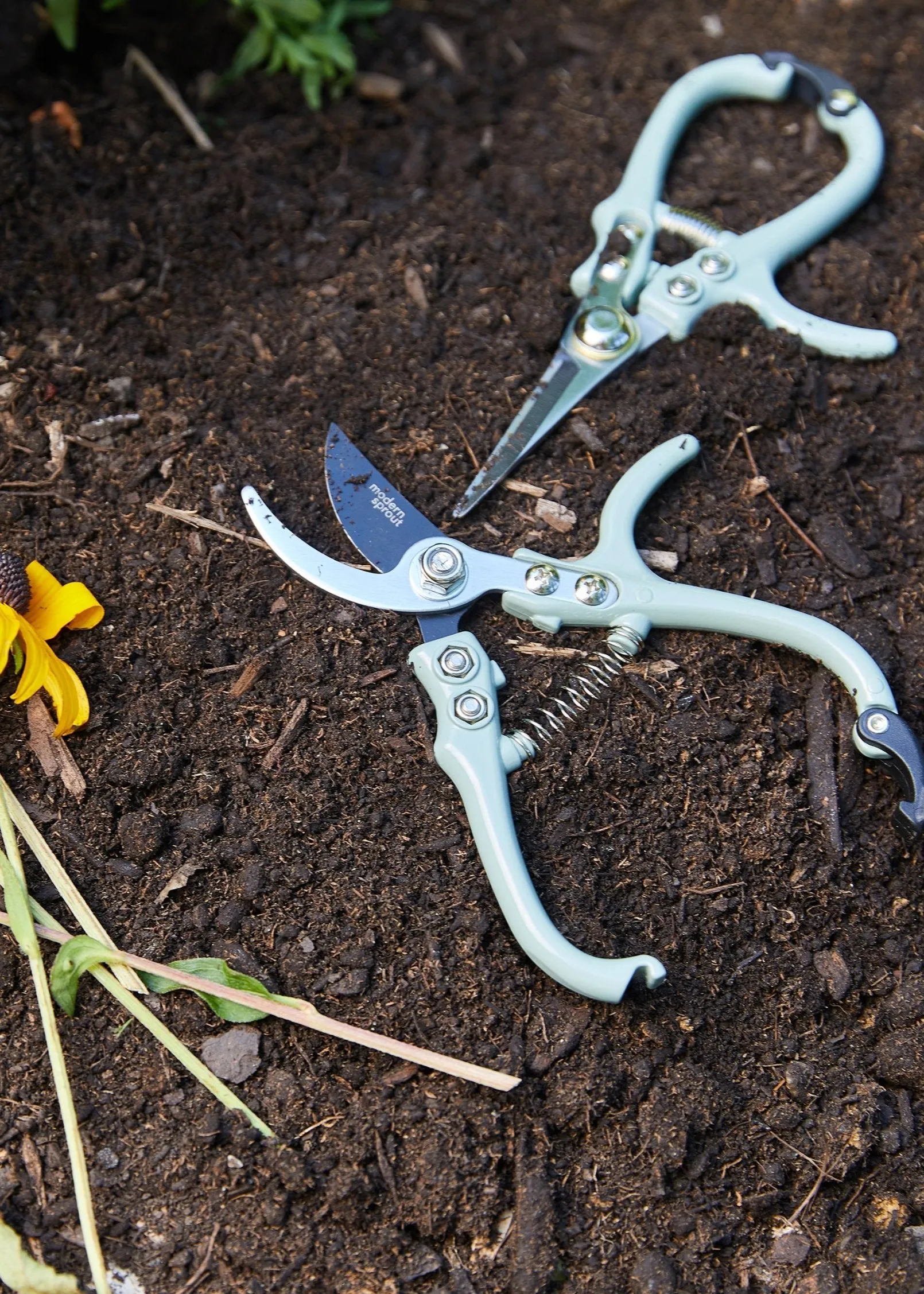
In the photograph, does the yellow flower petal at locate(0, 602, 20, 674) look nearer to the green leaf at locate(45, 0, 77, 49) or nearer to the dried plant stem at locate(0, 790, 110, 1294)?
the dried plant stem at locate(0, 790, 110, 1294)

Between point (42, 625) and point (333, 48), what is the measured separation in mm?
Result: 1759

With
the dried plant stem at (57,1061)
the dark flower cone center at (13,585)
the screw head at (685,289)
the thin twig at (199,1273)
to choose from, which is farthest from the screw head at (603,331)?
the thin twig at (199,1273)

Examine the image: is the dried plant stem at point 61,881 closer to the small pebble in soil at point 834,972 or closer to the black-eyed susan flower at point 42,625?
the black-eyed susan flower at point 42,625

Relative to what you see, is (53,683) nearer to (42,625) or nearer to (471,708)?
(42,625)

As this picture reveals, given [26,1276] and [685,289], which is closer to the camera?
[26,1276]

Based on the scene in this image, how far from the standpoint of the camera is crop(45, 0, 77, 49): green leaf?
9.73 ft

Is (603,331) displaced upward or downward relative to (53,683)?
upward

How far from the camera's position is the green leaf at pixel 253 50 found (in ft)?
10.3

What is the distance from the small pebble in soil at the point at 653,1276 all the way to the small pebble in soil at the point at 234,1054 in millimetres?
713

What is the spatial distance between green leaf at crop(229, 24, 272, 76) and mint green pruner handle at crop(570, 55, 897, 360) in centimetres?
99

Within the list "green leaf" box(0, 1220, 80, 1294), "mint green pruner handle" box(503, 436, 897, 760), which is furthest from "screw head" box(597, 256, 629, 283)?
"green leaf" box(0, 1220, 80, 1294)

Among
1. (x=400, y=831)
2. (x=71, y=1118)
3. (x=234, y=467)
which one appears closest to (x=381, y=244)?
(x=234, y=467)

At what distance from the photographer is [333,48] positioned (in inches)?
124

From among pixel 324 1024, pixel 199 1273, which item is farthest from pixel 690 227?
pixel 199 1273
